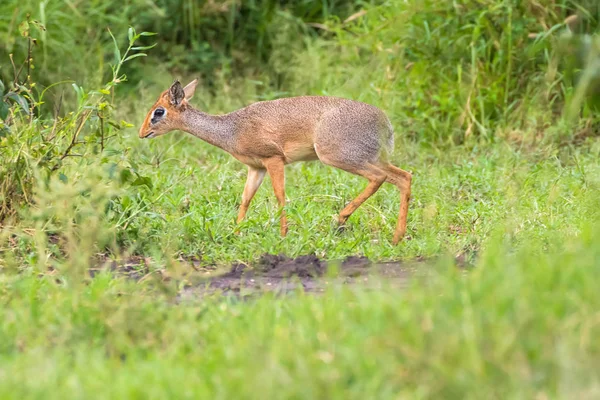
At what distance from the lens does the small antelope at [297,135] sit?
6.83 meters

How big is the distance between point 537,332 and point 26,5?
791 cm

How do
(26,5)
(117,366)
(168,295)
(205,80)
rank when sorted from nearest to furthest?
(117,366) < (168,295) < (26,5) < (205,80)

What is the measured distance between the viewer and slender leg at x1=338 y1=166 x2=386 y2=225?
6695mm

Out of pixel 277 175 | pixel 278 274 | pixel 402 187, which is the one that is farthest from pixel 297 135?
pixel 278 274

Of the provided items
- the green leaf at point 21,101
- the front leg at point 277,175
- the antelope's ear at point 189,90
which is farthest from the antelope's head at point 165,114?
the green leaf at point 21,101

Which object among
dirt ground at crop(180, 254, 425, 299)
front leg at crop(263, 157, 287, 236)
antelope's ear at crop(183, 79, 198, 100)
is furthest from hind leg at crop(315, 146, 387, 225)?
antelope's ear at crop(183, 79, 198, 100)

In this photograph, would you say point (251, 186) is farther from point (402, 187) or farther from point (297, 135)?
point (402, 187)

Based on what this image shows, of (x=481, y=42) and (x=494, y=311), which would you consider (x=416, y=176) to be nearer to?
(x=481, y=42)

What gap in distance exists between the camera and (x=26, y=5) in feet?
33.0

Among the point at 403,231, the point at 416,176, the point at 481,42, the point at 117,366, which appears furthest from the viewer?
the point at 481,42

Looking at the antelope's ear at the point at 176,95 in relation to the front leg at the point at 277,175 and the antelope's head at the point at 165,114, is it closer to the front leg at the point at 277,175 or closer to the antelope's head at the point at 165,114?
the antelope's head at the point at 165,114

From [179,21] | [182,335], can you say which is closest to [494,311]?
[182,335]

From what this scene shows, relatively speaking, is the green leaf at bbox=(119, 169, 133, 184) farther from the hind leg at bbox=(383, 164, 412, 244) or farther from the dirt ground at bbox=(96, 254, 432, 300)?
the hind leg at bbox=(383, 164, 412, 244)

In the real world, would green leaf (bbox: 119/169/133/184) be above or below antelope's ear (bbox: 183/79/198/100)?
above
